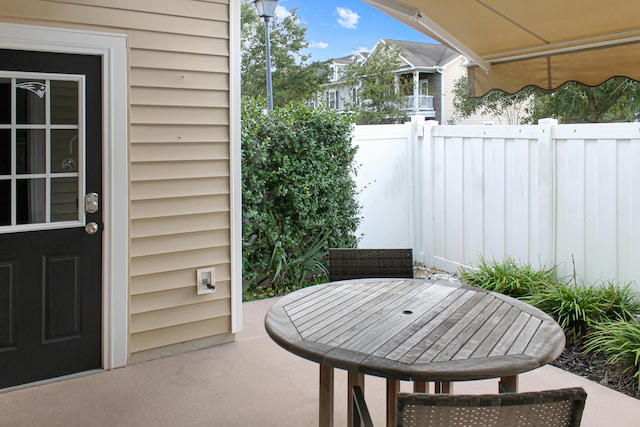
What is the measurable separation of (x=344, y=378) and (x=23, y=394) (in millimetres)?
1989

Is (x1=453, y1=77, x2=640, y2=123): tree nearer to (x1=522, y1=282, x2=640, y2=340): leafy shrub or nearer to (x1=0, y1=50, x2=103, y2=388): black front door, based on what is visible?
(x1=522, y1=282, x2=640, y2=340): leafy shrub

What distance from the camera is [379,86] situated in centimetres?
1762

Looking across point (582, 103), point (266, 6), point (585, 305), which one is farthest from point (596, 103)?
point (585, 305)

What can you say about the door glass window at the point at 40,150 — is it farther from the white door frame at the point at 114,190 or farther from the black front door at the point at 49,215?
the white door frame at the point at 114,190

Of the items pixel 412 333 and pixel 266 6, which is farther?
pixel 266 6

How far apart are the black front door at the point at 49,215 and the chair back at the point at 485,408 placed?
284 cm

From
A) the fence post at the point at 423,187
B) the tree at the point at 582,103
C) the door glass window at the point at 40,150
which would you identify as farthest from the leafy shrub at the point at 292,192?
the tree at the point at 582,103

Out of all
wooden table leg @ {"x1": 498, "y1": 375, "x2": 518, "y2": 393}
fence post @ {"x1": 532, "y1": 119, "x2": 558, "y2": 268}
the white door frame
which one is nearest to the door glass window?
the white door frame

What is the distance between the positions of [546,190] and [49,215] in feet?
13.2

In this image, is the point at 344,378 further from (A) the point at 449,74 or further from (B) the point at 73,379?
(A) the point at 449,74

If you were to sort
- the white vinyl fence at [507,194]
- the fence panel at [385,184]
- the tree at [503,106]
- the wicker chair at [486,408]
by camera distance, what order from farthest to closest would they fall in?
the tree at [503,106] < the fence panel at [385,184] < the white vinyl fence at [507,194] < the wicker chair at [486,408]

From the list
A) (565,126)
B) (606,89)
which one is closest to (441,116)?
(606,89)

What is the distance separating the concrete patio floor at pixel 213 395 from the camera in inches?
126

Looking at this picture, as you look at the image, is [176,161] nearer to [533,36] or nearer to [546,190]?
[533,36]
